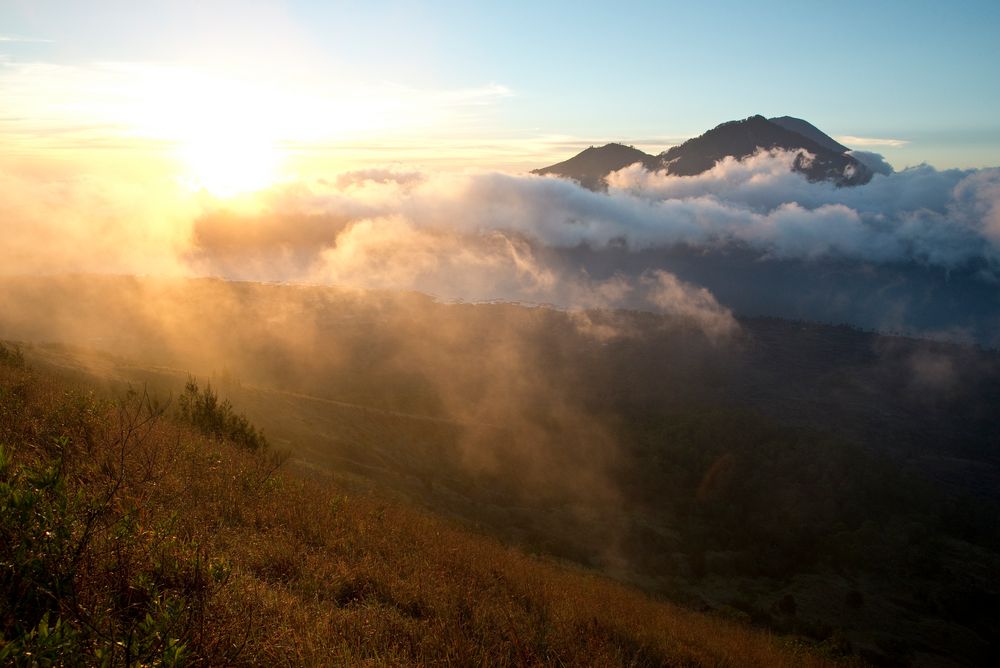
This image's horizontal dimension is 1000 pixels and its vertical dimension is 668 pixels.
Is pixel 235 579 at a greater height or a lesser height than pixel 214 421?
greater

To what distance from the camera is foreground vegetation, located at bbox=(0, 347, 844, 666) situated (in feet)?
12.9

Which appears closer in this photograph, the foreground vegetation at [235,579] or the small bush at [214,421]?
the foreground vegetation at [235,579]

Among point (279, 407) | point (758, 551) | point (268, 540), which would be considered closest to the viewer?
point (268, 540)

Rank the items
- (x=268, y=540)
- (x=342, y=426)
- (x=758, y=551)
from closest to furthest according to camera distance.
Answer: (x=268, y=540) → (x=342, y=426) → (x=758, y=551)

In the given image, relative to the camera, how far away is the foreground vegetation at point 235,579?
155 inches

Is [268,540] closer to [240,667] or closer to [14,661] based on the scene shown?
[240,667]

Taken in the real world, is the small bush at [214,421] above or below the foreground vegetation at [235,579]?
below

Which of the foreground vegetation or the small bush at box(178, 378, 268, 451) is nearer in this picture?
the foreground vegetation

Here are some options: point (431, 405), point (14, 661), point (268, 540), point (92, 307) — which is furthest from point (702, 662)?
point (92, 307)

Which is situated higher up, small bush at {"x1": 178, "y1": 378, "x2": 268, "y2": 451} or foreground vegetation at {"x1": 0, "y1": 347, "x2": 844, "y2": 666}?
foreground vegetation at {"x1": 0, "y1": 347, "x2": 844, "y2": 666}

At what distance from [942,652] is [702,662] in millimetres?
47744

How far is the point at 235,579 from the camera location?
544 cm

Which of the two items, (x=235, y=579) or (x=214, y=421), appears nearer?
(x=235, y=579)

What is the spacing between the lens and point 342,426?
2069 inches
